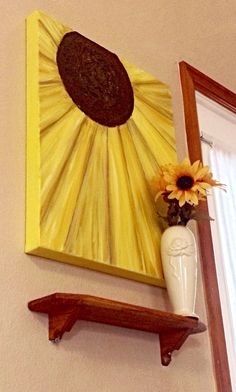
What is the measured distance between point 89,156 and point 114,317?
0.40m

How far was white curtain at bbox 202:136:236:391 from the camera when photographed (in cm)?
201

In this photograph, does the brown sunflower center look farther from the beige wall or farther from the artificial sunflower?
the beige wall

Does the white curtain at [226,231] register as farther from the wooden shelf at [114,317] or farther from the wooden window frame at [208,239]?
the wooden shelf at [114,317]

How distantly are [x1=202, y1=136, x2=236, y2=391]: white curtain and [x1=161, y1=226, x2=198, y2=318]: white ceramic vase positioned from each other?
445mm

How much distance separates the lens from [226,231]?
2166mm

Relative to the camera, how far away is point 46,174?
1438 mm

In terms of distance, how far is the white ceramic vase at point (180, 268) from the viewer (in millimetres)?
1539

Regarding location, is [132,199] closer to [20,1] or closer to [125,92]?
[125,92]

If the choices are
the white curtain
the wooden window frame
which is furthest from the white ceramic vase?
the white curtain

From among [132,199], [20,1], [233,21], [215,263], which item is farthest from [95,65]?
[233,21]

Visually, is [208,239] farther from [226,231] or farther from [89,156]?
[89,156]

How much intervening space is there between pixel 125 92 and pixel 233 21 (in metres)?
0.97

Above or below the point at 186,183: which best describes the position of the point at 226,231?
above

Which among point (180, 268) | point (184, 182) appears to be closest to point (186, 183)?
point (184, 182)
